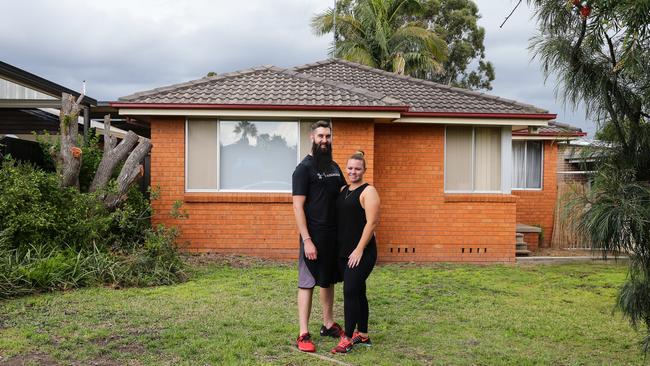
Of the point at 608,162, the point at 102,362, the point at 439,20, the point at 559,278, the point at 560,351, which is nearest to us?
the point at 608,162

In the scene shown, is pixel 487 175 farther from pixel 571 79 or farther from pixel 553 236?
pixel 571 79

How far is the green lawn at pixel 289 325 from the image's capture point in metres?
5.50

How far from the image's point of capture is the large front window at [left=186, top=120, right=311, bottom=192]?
11.7 m

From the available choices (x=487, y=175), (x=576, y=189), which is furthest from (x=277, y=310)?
(x=487, y=175)

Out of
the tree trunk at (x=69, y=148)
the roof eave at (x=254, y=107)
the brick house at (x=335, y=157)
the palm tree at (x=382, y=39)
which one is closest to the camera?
the tree trunk at (x=69, y=148)

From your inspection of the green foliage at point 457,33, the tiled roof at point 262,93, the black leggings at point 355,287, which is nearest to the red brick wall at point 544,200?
the tiled roof at point 262,93

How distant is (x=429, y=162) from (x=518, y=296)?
167 inches

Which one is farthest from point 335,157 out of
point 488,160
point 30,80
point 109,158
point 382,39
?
point 382,39

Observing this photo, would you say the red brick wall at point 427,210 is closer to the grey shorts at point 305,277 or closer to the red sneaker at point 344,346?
the grey shorts at point 305,277

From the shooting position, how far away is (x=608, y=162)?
4.64 metres

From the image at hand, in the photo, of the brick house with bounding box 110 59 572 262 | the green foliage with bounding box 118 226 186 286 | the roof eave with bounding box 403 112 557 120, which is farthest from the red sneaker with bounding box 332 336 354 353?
the roof eave with bounding box 403 112 557 120

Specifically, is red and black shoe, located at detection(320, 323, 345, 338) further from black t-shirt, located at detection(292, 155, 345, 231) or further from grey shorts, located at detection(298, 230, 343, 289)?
black t-shirt, located at detection(292, 155, 345, 231)

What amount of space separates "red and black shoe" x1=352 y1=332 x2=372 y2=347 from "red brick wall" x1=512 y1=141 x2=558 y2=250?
11397 millimetres

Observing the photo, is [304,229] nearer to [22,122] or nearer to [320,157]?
[320,157]
